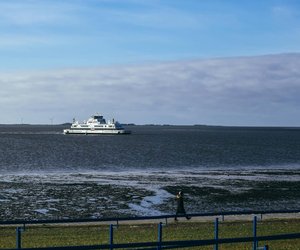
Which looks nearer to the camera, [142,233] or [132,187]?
[142,233]

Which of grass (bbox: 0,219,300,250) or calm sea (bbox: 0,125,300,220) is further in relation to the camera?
calm sea (bbox: 0,125,300,220)

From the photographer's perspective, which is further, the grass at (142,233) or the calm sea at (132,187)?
the calm sea at (132,187)

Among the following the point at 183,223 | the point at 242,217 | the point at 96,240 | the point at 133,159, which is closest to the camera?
the point at 96,240

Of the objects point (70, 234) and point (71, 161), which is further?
point (71, 161)

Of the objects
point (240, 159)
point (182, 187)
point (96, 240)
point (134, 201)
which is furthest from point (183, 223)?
point (240, 159)

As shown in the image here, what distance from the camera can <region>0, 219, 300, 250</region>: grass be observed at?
20906mm

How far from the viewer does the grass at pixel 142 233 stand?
823 inches

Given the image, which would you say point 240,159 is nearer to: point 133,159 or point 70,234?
point 133,159

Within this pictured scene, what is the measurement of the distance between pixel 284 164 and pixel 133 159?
22275mm

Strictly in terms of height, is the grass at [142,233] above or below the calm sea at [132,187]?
above

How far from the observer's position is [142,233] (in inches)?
947

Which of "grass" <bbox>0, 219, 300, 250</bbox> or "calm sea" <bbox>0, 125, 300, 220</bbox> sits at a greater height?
"grass" <bbox>0, 219, 300, 250</bbox>

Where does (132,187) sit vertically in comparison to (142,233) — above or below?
below

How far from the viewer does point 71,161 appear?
92938 millimetres
